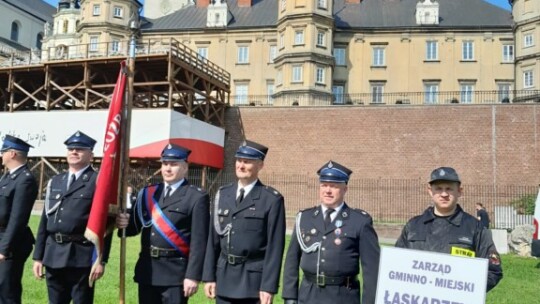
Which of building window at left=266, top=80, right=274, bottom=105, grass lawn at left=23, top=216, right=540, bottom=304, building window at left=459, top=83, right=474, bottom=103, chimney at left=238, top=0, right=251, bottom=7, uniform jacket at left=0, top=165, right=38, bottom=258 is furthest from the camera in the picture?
chimney at left=238, top=0, right=251, bottom=7

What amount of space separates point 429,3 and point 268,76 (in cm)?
1435

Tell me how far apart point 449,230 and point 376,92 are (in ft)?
130

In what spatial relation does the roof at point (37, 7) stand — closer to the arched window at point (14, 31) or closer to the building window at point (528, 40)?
the arched window at point (14, 31)

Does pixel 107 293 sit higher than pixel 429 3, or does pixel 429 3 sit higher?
pixel 429 3

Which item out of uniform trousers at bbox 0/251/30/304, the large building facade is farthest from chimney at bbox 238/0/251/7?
uniform trousers at bbox 0/251/30/304

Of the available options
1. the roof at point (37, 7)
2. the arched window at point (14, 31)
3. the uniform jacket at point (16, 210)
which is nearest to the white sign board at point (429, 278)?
the uniform jacket at point (16, 210)

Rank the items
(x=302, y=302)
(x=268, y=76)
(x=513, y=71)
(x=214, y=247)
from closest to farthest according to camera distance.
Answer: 1. (x=302, y=302)
2. (x=214, y=247)
3. (x=513, y=71)
4. (x=268, y=76)

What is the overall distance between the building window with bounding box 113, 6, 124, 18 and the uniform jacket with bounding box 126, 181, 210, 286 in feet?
139

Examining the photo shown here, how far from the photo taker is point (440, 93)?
41219 mm

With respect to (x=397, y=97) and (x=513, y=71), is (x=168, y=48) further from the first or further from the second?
(x=513, y=71)

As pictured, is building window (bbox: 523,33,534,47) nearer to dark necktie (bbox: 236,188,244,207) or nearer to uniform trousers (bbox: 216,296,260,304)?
dark necktie (bbox: 236,188,244,207)

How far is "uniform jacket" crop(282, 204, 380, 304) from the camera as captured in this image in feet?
14.7

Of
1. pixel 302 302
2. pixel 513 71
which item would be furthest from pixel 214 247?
pixel 513 71

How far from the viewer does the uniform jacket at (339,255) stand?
4477mm
